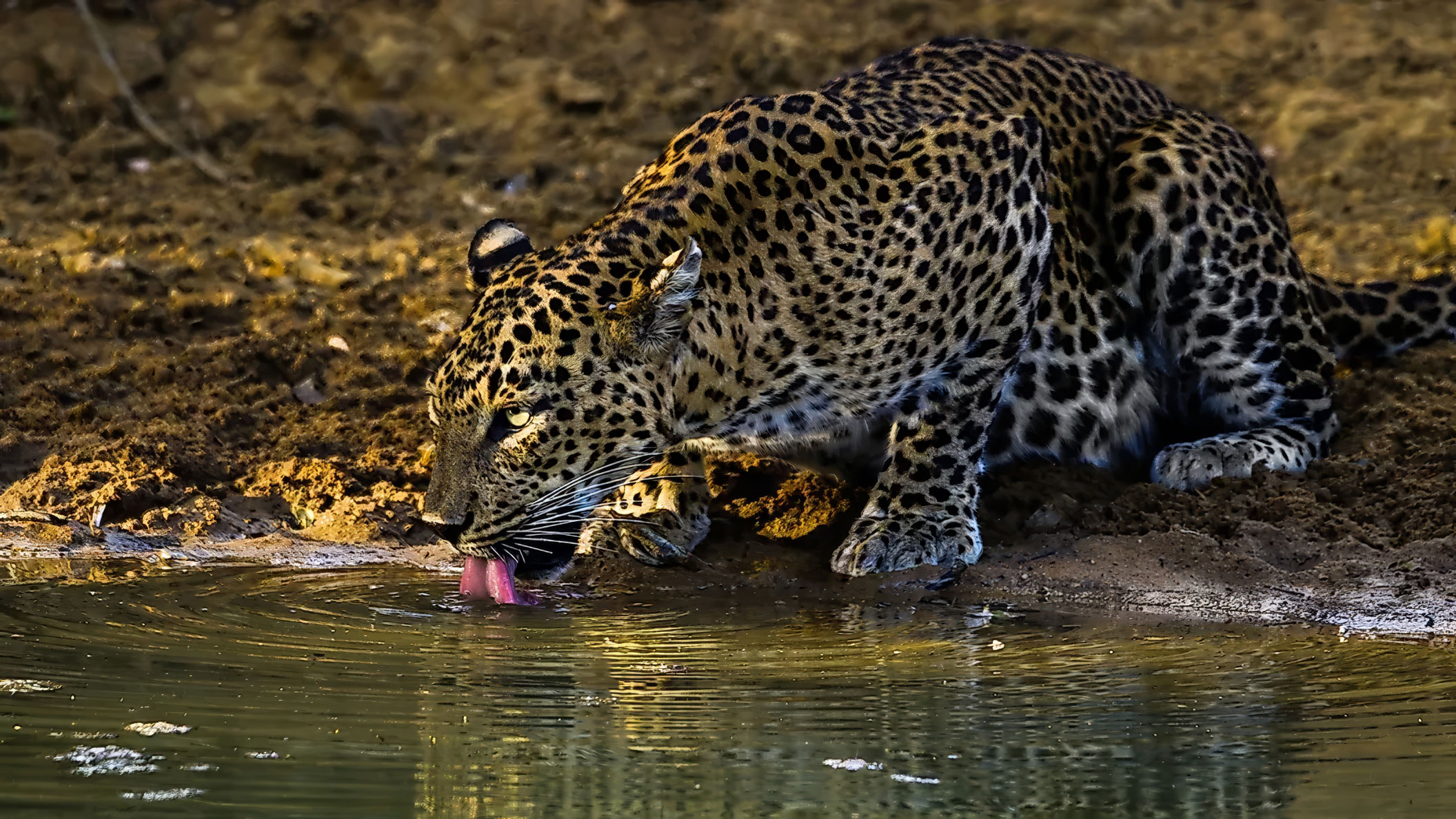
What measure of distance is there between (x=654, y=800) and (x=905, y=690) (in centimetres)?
121

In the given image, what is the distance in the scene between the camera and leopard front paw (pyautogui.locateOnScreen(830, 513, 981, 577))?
679 centimetres

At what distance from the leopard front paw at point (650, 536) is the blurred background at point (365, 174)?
866 mm

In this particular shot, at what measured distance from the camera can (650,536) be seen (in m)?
7.02

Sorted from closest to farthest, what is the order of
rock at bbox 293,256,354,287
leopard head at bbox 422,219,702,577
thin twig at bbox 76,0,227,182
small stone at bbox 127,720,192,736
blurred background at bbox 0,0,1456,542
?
small stone at bbox 127,720,192,736 < leopard head at bbox 422,219,702,577 < blurred background at bbox 0,0,1456,542 < rock at bbox 293,256,354,287 < thin twig at bbox 76,0,227,182

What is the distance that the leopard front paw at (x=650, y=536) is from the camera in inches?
275

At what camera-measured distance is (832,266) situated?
6.58 meters

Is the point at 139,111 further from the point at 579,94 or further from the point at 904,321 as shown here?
the point at 904,321

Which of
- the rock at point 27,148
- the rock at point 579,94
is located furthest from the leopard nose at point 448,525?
the rock at point 579,94

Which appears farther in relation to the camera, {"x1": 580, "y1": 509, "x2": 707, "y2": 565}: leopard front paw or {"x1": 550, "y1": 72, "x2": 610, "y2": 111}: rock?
{"x1": 550, "y1": 72, "x2": 610, "y2": 111}: rock

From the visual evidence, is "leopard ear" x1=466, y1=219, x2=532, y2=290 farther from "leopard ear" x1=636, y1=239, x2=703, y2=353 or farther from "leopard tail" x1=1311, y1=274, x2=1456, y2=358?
"leopard tail" x1=1311, y1=274, x2=1456, y2=358

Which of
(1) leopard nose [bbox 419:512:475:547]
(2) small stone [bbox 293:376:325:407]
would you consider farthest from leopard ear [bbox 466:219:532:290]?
(2) small stone [bbox 293:376:325:407]

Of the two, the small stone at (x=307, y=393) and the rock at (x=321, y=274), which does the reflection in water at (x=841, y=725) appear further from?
the rock at (x=321, y=274)

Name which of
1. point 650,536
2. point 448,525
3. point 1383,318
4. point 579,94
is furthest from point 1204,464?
point 579,94

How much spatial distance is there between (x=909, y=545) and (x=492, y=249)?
177 centimetres
